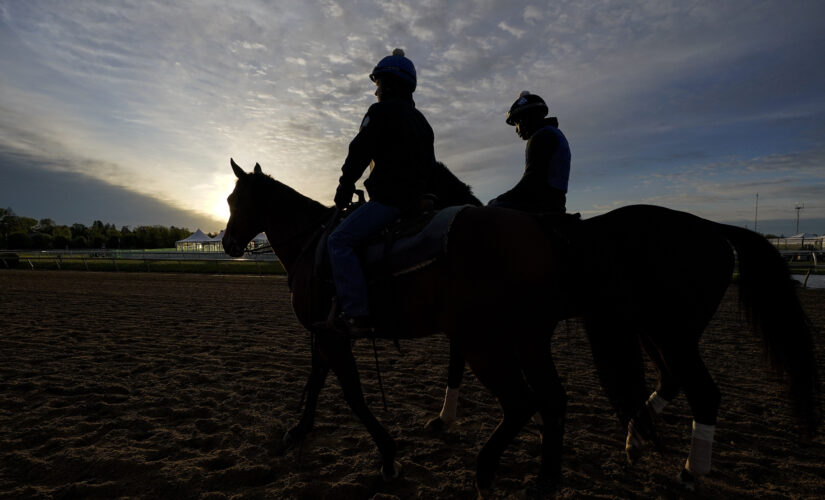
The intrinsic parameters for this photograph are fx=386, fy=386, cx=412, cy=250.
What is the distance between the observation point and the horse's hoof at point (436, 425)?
3910 millimetres

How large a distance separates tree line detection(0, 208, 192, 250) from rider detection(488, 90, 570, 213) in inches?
3940

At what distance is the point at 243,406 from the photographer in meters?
4.42

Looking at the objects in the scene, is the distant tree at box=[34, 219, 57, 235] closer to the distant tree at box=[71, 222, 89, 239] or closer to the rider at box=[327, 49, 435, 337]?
the distant tree at box=[71, 222, 89, 239]

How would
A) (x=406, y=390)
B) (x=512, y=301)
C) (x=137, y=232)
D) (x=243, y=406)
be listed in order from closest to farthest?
(x=512, y=301) → (x=243, y=406) → (x=406, y=390) → (x=137, y=232)

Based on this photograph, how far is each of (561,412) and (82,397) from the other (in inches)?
210

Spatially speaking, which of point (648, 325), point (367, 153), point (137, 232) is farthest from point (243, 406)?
point (137, 232)

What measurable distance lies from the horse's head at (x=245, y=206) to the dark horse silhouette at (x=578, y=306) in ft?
2.56

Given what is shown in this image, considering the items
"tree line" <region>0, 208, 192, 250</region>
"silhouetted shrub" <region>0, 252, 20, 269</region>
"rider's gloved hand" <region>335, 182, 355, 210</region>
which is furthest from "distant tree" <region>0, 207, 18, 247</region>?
"rider's gloved hand" <region>335, 182, 355, 210</region>

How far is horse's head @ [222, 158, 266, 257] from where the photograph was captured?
12.6ft

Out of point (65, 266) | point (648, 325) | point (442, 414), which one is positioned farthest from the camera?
point (65, 266)

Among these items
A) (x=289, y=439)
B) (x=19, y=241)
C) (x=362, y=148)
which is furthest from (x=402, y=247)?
(x=19, y=241)

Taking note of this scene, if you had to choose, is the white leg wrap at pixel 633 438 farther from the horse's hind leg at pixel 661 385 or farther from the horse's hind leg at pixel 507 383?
the horse's hind leg at pixel 507 383

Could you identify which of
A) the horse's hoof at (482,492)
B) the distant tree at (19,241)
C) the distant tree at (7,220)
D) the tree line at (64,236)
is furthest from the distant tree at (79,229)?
the horse's hoof at (482,492)

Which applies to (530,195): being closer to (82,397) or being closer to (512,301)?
(512,301)
